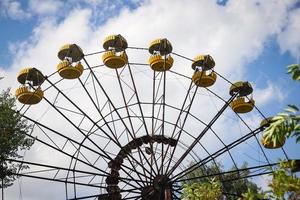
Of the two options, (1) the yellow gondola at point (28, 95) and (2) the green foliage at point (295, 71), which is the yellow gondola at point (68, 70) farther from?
(2) the green foliage at point (295, 71)

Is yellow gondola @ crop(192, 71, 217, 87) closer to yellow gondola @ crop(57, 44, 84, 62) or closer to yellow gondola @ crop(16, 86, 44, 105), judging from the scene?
yellow gondola @ crop(57, 44, 84, 62)

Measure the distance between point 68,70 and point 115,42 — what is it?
2781 mm

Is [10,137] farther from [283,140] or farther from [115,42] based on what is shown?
[283,140]

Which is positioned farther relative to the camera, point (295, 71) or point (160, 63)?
point (160, 63)

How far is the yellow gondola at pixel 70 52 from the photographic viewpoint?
62.2ft

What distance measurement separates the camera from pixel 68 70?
18.8 meters

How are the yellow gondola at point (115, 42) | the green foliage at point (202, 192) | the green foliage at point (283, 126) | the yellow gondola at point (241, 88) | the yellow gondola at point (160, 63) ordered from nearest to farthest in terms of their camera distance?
the green foliage at point (283, 126) < the green foliage at point (202, 192) < the yellow gondola at point (115, 42) < the yellow gondola at point (160, 63) < the yellow gondola at point (241, 88)

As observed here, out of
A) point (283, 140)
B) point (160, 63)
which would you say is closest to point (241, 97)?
point (160, 63)

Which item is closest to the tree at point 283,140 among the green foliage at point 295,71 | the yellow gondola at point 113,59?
the green foliage at point 295,71

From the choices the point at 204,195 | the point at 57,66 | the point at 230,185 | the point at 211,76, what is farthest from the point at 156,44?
the point at 230,185

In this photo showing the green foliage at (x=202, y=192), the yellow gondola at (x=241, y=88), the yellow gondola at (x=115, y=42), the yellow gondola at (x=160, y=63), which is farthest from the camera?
the yellow gondola at (x=241, y=88)

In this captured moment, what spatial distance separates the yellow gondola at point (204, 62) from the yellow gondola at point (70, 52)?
636cm

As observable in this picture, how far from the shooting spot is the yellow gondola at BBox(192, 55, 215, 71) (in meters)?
20.6

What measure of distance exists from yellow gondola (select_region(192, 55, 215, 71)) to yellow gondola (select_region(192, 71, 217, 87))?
37 centimetres
